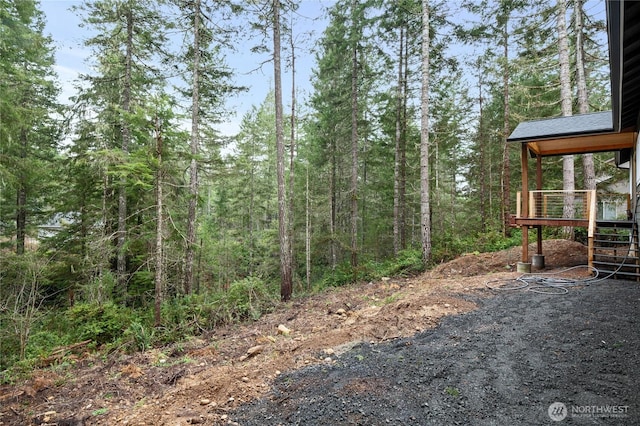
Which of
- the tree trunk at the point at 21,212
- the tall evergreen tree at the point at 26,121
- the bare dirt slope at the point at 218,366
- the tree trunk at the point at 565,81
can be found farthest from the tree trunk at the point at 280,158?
the tree trunk at the point at 21,212

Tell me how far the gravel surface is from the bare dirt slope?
0.60 ft

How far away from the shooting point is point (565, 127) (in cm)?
773

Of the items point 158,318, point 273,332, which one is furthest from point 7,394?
point 273,332

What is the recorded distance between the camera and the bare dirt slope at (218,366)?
3.25 meters

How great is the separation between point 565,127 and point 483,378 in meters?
7.86

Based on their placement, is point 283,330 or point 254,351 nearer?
point 254,351

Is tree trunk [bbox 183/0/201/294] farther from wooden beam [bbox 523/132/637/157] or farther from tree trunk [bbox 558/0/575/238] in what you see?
tree trunk [bbox 558/0/575/238]

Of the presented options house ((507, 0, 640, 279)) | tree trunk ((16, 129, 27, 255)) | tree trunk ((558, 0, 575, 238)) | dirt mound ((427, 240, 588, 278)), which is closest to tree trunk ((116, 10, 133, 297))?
tree trunk ((16, 129, 27, 255))

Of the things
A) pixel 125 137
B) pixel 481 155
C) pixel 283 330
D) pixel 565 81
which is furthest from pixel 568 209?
pixel 125 137

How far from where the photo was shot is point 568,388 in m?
2.77

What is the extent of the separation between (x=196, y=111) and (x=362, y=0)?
930 cm

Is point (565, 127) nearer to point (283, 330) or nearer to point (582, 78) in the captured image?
point (582, 78)

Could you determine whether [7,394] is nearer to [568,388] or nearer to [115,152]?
[115,152]

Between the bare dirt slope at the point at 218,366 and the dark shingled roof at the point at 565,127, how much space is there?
3481 mm
